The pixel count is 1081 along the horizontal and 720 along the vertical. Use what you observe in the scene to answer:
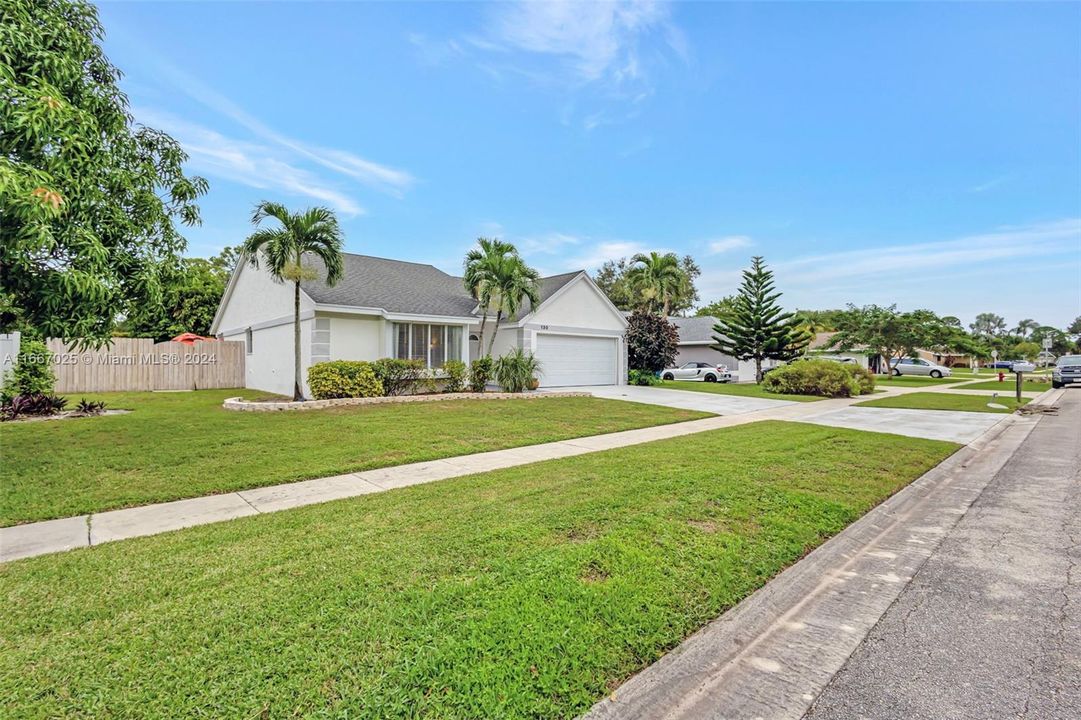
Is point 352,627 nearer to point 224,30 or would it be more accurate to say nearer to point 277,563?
point 277,563

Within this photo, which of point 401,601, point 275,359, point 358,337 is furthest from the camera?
point 275,359

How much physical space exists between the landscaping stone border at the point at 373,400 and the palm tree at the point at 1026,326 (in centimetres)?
13478

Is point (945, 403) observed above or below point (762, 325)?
below

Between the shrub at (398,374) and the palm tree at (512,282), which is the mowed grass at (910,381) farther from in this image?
the shrub at (398,374)

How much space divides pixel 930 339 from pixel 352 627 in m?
44.3

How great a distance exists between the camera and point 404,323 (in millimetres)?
16484

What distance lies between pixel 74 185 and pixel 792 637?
7475 millimetres

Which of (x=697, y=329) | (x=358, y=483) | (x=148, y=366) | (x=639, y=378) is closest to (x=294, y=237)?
(x=358, y=483)

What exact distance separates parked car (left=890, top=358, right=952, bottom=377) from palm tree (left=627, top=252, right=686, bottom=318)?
2253 cm

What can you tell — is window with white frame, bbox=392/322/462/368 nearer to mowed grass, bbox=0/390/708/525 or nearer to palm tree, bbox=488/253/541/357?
palm tree, bbox=488/253/541/357

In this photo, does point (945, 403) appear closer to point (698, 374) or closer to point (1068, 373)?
point (698, 374)

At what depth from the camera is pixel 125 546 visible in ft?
Answer: 13.1

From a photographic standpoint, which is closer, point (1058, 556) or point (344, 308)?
point (1058, 556)

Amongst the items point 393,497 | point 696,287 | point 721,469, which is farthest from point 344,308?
point 696,287
